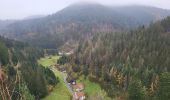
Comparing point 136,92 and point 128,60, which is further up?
point 136,92

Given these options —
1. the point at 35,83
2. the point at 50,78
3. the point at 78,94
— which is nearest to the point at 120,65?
the point at 78,94

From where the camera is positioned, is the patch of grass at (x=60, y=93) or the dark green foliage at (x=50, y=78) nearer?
the patch of grass at (x=60, y=93)

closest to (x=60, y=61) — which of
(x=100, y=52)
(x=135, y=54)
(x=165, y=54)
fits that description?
(x=100, y=52)

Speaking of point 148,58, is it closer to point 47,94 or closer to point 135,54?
point 135,54

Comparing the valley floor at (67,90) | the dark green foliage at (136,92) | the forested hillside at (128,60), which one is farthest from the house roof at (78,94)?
the dark green foliage at (136,92)

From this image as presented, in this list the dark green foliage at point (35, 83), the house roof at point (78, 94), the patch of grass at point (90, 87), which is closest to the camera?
the dark green foliage at point (35, 83)

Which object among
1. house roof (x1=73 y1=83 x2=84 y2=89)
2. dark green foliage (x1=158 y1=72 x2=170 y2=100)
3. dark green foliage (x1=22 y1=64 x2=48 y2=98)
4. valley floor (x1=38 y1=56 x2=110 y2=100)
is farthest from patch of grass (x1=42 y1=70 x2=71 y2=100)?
dark green foliage (x1=158 y1=72 x2=170 y2=100)

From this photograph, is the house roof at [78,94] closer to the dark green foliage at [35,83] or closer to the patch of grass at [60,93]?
the patch of grass at [60,93]

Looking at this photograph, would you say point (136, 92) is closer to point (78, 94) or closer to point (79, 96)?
point (79, 96)

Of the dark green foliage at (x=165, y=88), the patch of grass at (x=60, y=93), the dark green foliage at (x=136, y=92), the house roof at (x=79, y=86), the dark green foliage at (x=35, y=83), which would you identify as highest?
the dark green foliage at (x=165, y=88)
